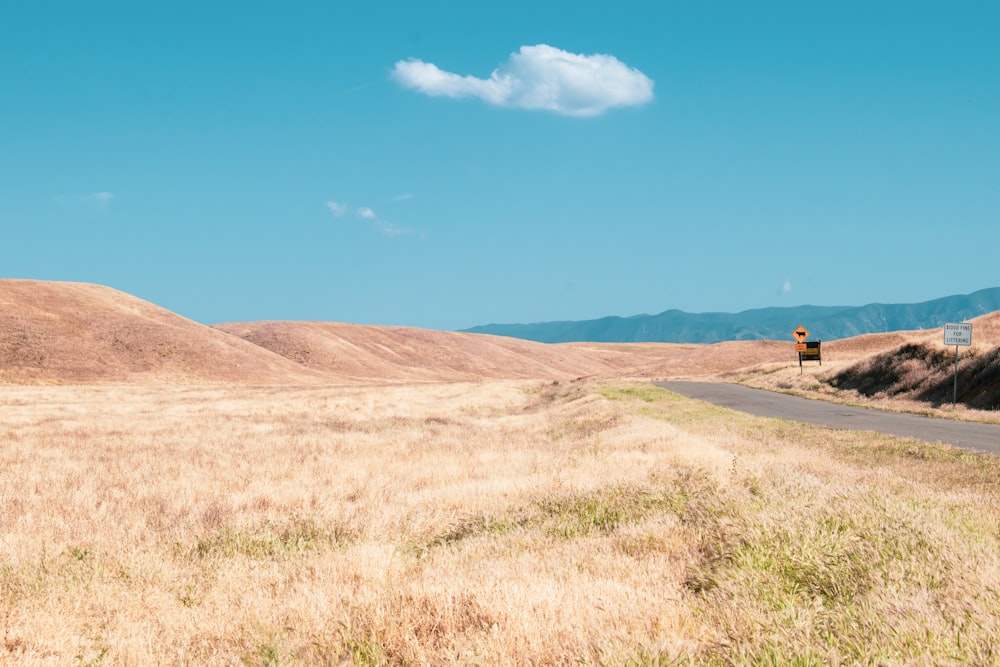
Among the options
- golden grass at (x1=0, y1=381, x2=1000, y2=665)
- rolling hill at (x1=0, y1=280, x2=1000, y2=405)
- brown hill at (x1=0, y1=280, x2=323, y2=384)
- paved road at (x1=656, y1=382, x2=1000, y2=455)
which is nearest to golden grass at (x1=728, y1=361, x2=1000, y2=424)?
paved road at (x1=656, y1=382, x2=1000, y2=455)

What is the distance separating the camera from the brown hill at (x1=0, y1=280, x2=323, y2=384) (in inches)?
3349

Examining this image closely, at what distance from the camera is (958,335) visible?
1065 inches

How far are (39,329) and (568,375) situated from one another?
9929 cm

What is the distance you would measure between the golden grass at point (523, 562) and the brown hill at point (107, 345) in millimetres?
83111

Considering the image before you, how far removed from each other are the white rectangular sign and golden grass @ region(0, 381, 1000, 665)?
1646cm

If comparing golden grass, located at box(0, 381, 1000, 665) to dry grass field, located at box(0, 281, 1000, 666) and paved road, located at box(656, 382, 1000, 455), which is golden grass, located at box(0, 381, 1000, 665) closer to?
dry grass field, located at box(0, 281, 1000, 666)

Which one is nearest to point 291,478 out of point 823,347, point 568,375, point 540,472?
point 540,472

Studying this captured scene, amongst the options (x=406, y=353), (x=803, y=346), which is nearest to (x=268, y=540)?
(x=803, y=346)

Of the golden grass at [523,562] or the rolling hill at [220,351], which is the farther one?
the rolling hill at [220,351]

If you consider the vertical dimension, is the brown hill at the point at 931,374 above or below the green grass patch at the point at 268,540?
above

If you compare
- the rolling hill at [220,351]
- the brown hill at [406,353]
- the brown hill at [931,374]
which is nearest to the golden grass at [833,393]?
the brown hill at [931,374]

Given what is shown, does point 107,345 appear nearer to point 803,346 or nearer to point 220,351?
point 220,351

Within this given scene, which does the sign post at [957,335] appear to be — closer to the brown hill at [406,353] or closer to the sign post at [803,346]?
the sign post at [803,346]

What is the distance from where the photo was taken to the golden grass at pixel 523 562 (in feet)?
13.4
